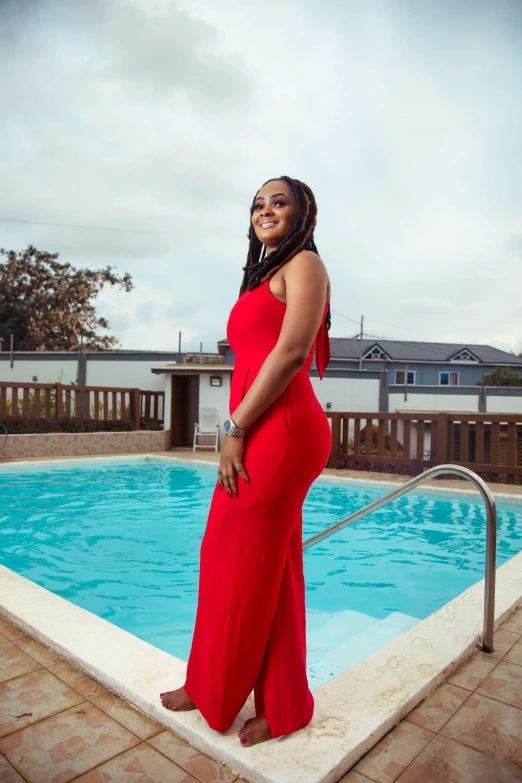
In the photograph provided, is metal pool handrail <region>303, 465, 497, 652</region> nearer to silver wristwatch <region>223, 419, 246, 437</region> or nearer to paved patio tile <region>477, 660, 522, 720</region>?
paved patio tile <region>477, 660, 522, 720</region>

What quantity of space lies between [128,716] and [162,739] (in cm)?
18

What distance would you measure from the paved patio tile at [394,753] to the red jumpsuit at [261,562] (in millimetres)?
205

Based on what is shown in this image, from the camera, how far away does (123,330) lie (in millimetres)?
29781

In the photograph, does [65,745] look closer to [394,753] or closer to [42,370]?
[394,753]

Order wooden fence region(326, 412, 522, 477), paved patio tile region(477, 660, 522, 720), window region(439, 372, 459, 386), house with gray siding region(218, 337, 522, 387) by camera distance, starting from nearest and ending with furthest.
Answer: paved patio tile region(477, 660, 522, 720) < wooden fence region(326, 412, 522, 477) < house with gray siding region(218, 337, 522, 387) < window region(439, 372, 459, 386)

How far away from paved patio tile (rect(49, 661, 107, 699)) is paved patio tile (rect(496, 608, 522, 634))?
1.78 metres

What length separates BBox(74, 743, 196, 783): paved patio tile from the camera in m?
1.32

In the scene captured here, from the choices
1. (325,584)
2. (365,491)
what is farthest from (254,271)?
(365,491)

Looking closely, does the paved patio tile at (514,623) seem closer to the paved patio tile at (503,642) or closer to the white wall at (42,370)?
the paved patio tile at (503,642)

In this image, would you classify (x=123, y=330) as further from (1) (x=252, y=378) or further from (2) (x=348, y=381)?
(1) (x=252, y=378)

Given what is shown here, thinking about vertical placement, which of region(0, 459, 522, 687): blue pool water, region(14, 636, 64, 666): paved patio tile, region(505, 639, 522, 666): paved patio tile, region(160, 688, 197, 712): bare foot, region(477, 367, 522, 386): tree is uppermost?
region(477, 367, 522, 386): tree

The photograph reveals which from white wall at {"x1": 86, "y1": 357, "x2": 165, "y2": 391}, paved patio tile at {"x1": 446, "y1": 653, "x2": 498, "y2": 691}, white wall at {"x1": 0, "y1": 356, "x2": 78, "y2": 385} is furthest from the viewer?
white wall at {"x1": 0, "y1": 356, "x2": 78, "y2": 385}

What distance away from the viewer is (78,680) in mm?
1861

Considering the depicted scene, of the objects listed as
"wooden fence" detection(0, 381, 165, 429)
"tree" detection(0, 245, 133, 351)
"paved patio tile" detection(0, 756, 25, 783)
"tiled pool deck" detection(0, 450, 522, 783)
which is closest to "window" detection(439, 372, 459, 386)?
"tree" detection(0, 245, 133, 351)
